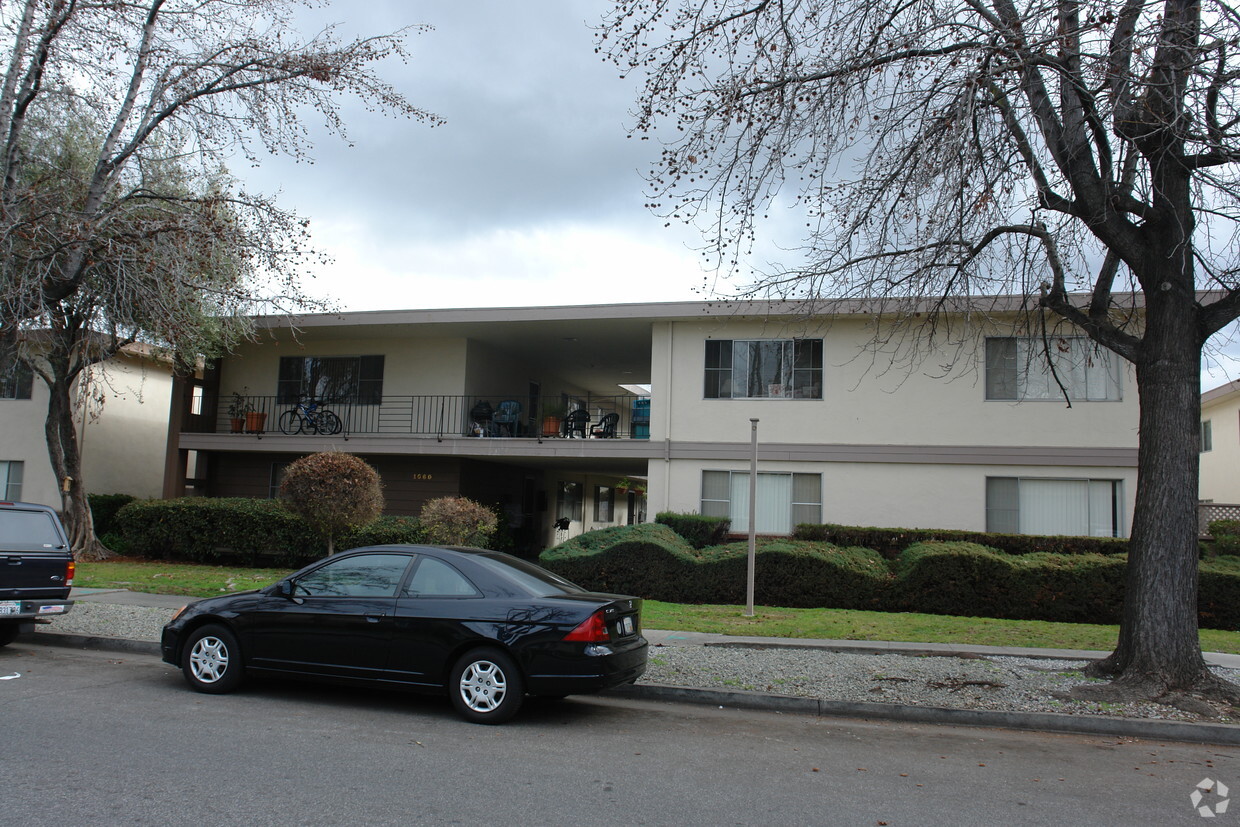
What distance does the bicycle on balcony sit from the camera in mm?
20766

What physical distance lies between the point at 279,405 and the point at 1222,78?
795 inches

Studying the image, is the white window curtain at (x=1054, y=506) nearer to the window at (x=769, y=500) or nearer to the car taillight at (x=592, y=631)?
the window at (x=769, y=500)

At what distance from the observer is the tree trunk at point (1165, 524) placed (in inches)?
311

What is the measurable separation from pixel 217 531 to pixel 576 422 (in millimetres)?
8100

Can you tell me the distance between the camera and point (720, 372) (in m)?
18.2

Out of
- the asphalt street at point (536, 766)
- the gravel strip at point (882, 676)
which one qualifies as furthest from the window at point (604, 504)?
the asphalt street at point (536, 766)

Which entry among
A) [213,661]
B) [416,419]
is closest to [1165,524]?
[213,661]

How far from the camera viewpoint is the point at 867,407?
17328 millimetres

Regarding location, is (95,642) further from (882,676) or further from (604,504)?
(604,504)

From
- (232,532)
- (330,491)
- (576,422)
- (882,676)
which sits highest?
(576,422)

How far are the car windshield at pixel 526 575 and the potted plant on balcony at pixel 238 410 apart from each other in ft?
52.0

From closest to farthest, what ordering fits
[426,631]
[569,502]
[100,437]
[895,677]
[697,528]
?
[426,631]
[895,677]
[697,528]
[100,437]
[569,502]

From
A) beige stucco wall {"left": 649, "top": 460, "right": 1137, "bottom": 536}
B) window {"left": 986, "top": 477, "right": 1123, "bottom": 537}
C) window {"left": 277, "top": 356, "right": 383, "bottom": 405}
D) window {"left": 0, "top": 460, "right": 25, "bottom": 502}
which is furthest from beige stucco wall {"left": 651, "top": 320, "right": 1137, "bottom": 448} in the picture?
window {"left": 0, "top": 460, "right": 25, "bottom": 502}
